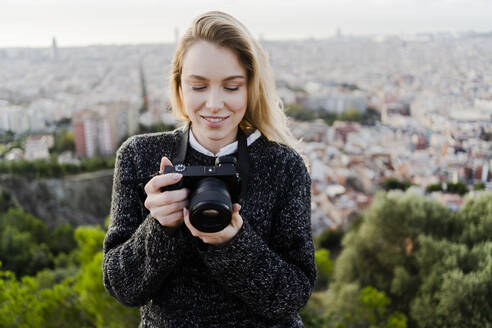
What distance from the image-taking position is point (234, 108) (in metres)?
0.88

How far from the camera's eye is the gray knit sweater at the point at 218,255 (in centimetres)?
74

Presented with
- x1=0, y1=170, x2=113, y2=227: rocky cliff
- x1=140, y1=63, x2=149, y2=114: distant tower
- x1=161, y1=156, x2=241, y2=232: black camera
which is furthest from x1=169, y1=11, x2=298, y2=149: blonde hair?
x1=140, y1=63, x2=149, y2=114: distant tower

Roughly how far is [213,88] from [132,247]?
0.36m

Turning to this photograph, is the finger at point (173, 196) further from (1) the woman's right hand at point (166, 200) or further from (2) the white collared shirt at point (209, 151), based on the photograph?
(2) the white collared shirt at point (209, 151)

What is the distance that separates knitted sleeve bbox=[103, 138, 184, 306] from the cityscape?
3453 mm

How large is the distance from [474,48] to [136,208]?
2328cm

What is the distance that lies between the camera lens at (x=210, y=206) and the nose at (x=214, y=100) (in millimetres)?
235

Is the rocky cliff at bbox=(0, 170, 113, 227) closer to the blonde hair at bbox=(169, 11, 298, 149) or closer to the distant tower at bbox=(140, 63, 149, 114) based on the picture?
the distant tower at bbox=(140, 63, 149, 114)

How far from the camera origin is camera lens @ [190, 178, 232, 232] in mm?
610

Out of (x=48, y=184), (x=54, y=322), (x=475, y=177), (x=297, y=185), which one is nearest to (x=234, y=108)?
(x=297, y=185)

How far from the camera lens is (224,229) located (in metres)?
0.69

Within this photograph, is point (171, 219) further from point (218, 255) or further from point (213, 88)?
point (213, 88)

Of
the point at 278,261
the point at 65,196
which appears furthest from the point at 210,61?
the point at 65,196

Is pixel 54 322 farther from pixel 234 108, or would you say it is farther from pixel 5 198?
pixel 5 198
